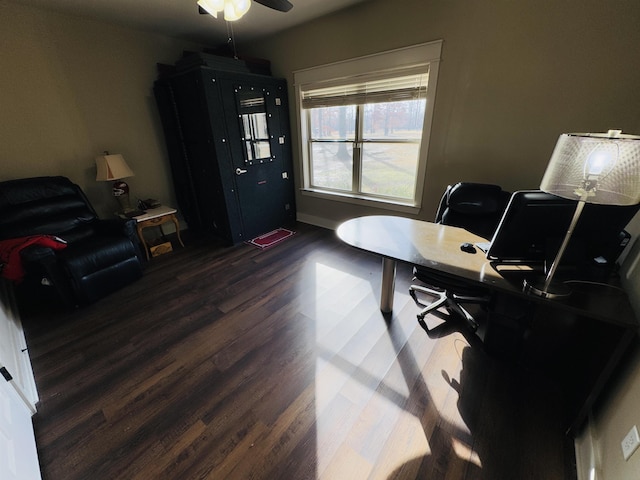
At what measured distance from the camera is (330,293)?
7.73ft

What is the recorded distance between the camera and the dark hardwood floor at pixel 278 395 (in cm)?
119

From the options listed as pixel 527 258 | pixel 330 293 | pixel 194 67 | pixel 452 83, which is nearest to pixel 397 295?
pixel 330 293

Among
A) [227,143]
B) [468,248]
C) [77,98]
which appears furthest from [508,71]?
[77,98]

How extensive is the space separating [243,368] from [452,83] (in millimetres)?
2880

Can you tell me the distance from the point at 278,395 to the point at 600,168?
179 cm

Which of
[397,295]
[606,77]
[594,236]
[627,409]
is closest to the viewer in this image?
[627,409]

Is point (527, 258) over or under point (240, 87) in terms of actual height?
under

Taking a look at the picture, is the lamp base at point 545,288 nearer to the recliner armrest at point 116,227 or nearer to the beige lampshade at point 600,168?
the beige lampshade at point 600,168

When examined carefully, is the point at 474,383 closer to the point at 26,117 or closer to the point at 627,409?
the point at 627,409

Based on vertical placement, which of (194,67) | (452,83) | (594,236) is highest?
(194,67)

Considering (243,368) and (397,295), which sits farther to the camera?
(397,295)

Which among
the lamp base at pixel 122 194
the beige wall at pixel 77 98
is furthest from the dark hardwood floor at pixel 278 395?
the beige wall at pixel 77 98

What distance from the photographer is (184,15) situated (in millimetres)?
2607

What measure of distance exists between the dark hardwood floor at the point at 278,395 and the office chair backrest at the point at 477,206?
0.78 m
